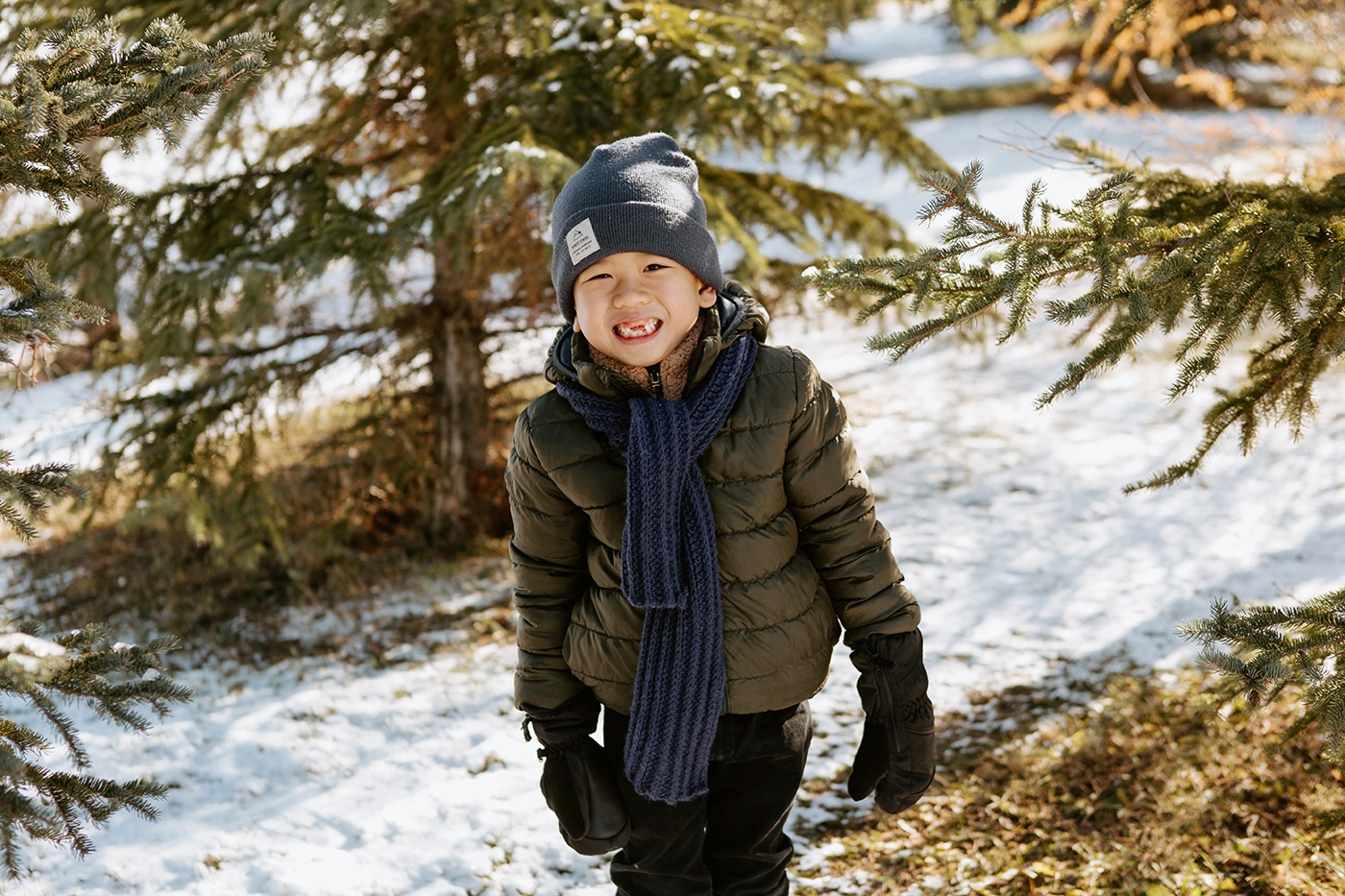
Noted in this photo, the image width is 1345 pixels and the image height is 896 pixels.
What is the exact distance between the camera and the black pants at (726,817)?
2.37m

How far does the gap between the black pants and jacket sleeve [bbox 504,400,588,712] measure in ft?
0.64

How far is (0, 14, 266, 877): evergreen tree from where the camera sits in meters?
2.04

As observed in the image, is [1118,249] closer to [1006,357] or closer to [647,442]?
[647,442]

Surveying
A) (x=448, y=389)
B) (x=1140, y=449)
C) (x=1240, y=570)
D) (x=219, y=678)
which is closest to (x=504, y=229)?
(x=448, y=389)

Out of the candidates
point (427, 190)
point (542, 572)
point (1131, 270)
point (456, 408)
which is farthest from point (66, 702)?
point (456, 408)

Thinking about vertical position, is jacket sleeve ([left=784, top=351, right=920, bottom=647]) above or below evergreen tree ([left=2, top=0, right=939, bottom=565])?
below

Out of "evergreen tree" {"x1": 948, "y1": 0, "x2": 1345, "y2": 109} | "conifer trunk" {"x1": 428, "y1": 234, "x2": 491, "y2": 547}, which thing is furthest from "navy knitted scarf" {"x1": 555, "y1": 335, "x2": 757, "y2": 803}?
"conifer trunk" {"x1": 428, "y1": 234, "x2": 491, "y2": 547}

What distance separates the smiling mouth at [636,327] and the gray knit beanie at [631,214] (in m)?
0.15

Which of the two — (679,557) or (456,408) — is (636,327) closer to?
(679,557)

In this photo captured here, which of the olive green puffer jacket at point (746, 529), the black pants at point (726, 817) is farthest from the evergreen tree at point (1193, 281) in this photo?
the black pants at point (726, 817)

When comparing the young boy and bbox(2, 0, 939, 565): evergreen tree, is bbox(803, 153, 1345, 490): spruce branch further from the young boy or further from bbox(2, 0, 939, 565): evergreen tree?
bbox(2, 0, 939, 565): evergreen tree

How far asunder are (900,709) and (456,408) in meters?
4.34

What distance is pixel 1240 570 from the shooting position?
17.3 feet

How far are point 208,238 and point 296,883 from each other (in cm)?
324
